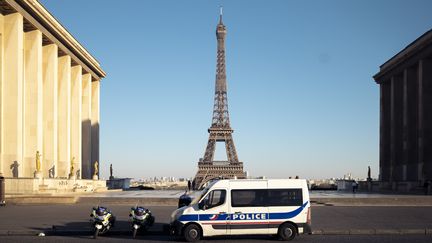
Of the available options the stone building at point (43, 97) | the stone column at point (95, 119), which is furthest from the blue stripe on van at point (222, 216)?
the stone column at point (95, 119)

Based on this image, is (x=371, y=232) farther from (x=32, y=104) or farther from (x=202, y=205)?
(x=32, y=104)

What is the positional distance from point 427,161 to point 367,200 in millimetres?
27149

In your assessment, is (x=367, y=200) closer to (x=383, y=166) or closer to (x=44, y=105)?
(x=44, y=105)

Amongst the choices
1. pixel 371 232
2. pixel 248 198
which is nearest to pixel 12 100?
pixel 248 198

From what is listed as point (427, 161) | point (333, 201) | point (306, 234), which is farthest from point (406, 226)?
point (427, 161)

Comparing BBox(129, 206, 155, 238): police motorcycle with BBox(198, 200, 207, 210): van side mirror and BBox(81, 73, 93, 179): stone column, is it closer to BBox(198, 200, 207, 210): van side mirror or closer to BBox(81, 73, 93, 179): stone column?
BBox(198, 200, 207, 210): van side mirror

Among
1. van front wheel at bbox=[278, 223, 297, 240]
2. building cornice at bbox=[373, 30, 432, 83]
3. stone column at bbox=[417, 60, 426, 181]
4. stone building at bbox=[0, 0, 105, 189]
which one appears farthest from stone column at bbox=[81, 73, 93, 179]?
van front wheel at bbox=[278, 223, 297, 240]

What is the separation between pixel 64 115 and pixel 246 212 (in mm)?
49555

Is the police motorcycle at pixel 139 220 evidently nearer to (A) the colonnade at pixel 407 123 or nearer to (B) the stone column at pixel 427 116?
(A) the colonnade at pixel 407 123

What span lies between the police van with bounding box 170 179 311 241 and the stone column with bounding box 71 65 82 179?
54.0 meters

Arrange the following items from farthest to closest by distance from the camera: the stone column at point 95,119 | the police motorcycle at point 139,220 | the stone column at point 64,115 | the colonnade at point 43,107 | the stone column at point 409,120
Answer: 1. the stone column at point 95,119
2. the stone column at point 409,120
3. the stone column at point 64,115
4. the colonnade at point 43,107
5. the police motorcycle at point 139,220

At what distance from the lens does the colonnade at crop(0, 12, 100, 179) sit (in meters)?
48.1

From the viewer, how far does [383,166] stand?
88.9 metres

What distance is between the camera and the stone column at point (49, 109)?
2366 inches
